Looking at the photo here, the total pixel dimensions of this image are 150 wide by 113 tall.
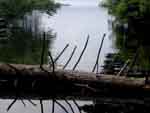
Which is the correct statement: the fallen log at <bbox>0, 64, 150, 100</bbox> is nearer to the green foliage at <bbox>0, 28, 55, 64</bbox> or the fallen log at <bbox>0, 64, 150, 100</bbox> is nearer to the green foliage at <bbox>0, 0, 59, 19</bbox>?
the green foliage at <bbox>0, 28, 55, 64</bbox>

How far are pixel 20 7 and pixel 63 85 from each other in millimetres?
51994

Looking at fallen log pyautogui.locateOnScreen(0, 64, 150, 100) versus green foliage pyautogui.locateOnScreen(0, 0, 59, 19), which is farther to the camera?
green foliage pyautogui.locateOnScreen(0, 0, 59, 19)

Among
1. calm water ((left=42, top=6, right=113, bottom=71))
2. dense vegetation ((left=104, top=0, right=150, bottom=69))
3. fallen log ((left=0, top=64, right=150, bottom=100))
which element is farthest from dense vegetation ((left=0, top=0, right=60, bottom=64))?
A: fallen log ((left=0, top=64, right=150, bottom=100))

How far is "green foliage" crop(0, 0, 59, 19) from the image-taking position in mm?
53219

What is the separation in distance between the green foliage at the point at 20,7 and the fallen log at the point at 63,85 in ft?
165

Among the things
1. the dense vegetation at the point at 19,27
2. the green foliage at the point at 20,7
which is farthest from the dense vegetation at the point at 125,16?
the green foliage at the point at 20,7

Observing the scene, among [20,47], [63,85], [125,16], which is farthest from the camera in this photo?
[20,47]

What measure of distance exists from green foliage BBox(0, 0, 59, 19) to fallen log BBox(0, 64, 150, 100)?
1976 inches

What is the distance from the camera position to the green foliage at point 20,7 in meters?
53.2

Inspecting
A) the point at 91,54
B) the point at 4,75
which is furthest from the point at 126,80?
the point at 91,54

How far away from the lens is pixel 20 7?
5484 cm

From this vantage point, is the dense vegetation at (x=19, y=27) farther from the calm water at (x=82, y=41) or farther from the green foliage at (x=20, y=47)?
the calm water at (x=82, y=41)

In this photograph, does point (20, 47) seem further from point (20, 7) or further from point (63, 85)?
point (63, 85)

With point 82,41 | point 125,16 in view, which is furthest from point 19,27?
point 125,16
